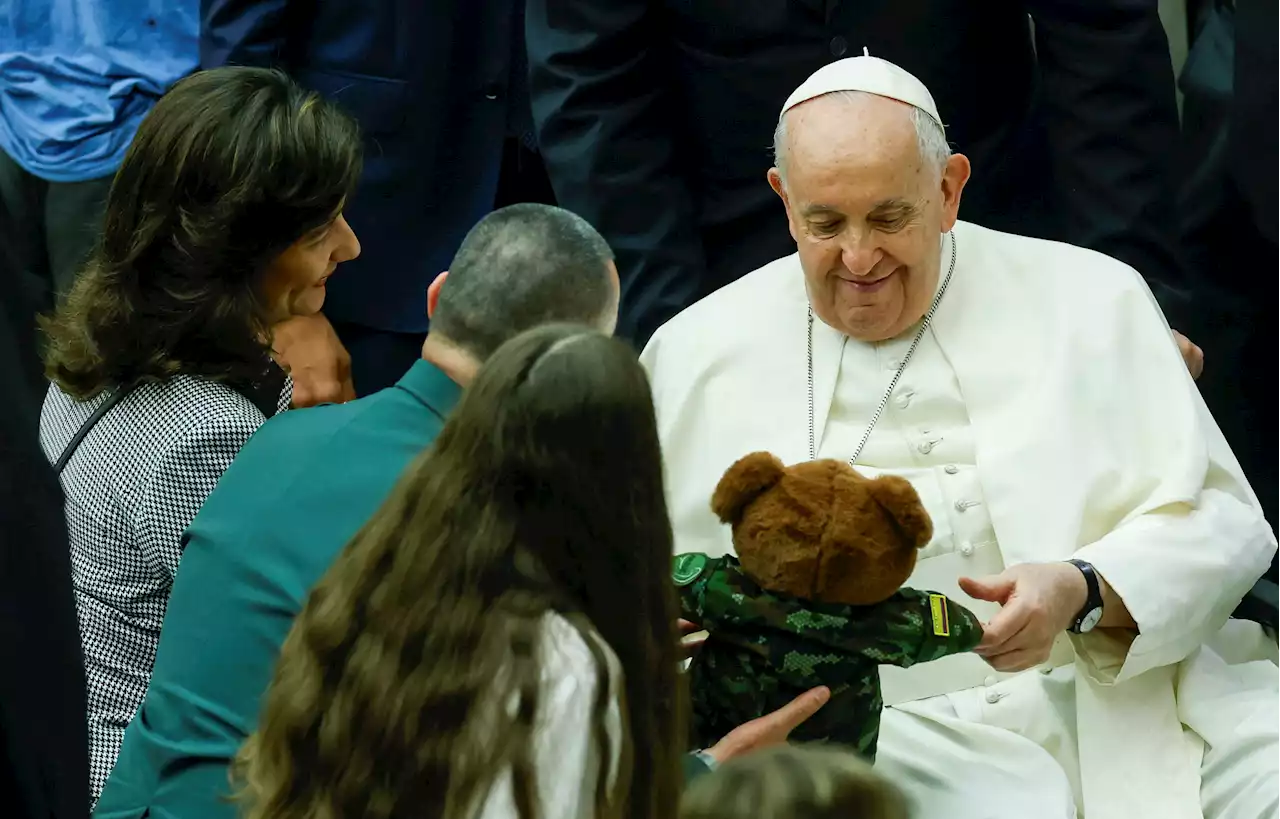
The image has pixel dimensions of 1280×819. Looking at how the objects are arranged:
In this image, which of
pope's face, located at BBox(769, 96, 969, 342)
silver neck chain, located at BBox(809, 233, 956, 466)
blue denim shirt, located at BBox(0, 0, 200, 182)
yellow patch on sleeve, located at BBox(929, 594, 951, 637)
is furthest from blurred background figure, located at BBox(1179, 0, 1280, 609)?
blue denim shirt, located at BBox(0, 0, 200, 182)

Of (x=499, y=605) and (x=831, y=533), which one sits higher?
(x=499, y=605)

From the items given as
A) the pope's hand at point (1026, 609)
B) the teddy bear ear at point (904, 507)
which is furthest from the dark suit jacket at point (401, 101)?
the teddy bear ear at point (904, 507)

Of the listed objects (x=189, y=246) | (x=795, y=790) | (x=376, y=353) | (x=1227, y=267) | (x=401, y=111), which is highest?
(x=795, y=790)

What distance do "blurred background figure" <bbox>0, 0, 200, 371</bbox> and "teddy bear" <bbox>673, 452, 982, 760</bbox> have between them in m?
2.27

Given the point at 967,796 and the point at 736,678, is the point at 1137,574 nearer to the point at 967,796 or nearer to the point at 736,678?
the point at 967,796

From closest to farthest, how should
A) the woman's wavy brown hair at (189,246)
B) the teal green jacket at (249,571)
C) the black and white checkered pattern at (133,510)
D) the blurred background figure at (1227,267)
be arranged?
the teal green jacket at (249,571), the black and white checkered pattern at (133,510), the woman's wavy brown hair at (189,246), the blurred background figure at (1227,267)

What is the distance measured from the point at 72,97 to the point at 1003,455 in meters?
2.42

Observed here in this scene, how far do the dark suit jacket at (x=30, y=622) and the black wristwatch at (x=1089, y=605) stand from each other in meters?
1.77

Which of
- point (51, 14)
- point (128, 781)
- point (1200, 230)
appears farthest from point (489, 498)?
point (51, 14)

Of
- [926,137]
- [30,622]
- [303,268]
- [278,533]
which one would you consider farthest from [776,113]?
[30,622]

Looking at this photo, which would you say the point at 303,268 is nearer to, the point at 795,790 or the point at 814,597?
the point at 814,597

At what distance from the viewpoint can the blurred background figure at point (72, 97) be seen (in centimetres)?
438

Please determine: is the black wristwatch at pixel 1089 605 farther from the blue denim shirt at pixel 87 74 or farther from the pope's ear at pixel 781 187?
the blue denim shirt at pixel 87 74

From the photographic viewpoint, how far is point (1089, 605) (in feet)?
9.94
